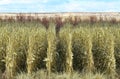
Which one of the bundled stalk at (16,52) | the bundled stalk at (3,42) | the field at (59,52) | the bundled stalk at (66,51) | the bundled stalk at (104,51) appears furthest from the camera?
the bundled stalk at (3,42)

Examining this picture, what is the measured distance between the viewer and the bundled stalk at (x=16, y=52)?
14562 millimetres

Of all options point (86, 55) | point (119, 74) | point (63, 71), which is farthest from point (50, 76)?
point (119, 74)

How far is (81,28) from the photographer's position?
1672 cm

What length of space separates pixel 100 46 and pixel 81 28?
132 cm

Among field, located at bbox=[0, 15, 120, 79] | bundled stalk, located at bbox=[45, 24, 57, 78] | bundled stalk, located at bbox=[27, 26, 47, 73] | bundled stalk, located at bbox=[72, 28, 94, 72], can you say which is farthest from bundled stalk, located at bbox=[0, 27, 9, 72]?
bundled stalk, located at bbox=[72, 28, 94, 72]

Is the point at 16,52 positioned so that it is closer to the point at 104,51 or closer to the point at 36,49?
the point at 36,49

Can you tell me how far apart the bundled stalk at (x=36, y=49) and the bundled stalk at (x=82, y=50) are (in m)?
1.39

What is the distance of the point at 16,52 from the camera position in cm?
1541

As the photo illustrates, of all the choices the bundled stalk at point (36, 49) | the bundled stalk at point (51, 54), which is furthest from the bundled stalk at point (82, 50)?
the bundled stalk at point (36, 49)

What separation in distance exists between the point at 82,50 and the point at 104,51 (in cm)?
95

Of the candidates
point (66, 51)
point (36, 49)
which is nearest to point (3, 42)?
point (36, 49)

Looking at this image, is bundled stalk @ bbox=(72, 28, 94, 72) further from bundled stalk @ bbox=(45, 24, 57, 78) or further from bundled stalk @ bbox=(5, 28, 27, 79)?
bundled stalk @ bbox=(5, 28, 27, 79)

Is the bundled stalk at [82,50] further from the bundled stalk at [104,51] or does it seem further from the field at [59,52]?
the bundled stalk at [104,51]

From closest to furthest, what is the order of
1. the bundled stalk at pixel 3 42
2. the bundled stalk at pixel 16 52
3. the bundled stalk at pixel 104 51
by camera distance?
the bundled stalk at pixel 16 52, the bundled stalk at pixel 104 51, the bundled stalk at pixel 3 42
